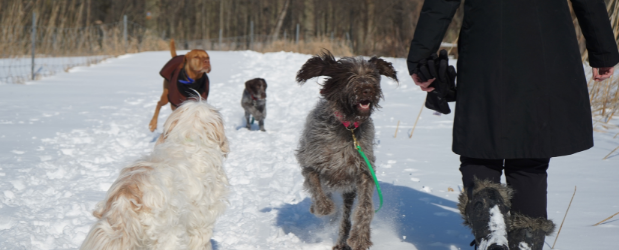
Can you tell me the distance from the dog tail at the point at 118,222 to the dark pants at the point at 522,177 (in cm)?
171

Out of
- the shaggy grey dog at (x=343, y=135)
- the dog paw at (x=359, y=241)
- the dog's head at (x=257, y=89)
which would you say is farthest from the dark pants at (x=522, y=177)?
the dog's head at (x=257, y=89)

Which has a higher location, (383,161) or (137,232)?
(137,232)

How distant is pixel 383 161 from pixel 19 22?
11.4 metres

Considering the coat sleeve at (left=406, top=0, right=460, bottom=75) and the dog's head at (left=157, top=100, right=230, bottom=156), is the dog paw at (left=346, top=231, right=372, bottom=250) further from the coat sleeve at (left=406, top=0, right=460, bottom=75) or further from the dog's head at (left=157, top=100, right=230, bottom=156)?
the coat sleeve at (left=406, top=0, right=460, bottom=75)

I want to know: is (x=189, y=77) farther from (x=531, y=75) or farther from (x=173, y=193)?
(x=531, y=75)

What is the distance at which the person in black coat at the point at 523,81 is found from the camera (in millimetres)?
2330

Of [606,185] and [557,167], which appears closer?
[606,185]

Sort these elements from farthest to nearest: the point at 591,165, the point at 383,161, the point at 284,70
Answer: the point at 284,70, the point at 383,161, the point at 591,165

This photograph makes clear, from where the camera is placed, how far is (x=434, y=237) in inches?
138

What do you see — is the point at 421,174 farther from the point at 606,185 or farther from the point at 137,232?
the point at 137,232

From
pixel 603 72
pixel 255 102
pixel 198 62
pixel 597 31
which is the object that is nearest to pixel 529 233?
pixel 603 72

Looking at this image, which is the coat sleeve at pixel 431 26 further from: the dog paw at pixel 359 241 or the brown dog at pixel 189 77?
the brown dog at pixel 189 77

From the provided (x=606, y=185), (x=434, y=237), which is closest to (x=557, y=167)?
(x=606, y=185)

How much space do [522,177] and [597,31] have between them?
32.1 inches
